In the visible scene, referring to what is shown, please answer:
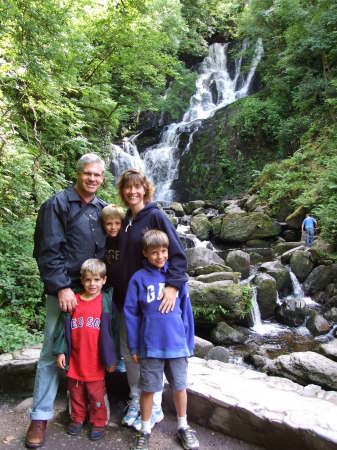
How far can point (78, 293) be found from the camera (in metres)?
2.68

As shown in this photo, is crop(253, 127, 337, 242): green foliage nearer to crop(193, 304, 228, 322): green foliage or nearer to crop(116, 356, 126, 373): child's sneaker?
crop(193, 304, 228, 322): green foliage

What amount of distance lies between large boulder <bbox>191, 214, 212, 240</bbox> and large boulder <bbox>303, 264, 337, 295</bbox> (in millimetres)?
5152

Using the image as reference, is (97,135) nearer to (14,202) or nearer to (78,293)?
(14,202)

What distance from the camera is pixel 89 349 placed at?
8.61 feet

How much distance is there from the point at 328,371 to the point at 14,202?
588cm

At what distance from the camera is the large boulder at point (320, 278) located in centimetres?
947

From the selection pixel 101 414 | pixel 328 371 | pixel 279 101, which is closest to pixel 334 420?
pixel 101 414

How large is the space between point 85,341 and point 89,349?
71 mm

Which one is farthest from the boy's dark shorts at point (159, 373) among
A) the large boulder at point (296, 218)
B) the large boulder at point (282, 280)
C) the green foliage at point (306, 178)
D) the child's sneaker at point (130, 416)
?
the large boulder at point (296, 218)

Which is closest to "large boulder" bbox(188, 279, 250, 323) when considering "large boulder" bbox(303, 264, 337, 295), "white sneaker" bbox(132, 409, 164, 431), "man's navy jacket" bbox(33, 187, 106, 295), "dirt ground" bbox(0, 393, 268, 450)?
"large boulder" bbox(303, 264, 337, 295)

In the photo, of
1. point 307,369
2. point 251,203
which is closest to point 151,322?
point 307,369

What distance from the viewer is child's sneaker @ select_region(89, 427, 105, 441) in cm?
256

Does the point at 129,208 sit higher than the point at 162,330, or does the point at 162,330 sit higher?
the point at 129,208

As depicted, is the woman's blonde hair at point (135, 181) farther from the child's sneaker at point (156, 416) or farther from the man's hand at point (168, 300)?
the child's sneaker at point (156, 416)
